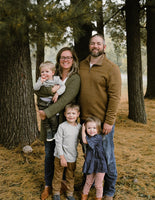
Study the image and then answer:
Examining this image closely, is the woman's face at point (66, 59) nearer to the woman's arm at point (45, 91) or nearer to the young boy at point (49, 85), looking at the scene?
the young boy at point (49, 85)

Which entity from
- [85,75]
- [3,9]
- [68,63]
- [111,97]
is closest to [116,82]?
[111,97]

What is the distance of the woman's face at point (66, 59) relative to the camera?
2391 mm

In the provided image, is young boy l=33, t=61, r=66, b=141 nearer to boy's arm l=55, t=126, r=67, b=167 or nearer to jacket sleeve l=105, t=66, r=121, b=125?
boy's arm l=55, t=126, r=67, b=167

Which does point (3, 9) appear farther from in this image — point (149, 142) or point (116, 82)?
point (149, 142)

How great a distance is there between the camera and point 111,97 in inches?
92.3

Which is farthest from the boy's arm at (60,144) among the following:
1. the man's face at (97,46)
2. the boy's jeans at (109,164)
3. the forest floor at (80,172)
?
the man's face at (97,46)

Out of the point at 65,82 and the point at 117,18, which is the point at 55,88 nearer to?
the point at 65,82

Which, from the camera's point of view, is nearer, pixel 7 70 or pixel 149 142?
pixel 7 70

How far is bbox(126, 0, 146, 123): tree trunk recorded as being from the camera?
597 cm

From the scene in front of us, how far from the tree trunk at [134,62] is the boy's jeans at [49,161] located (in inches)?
168

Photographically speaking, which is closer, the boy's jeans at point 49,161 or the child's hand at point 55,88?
the child's hand at point 55,88

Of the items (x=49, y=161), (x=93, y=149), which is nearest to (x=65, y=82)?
(x=93, y=149)

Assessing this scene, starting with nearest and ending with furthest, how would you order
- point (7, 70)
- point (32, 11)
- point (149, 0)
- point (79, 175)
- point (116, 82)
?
point (116, 82) < point (32, 11) < point (79, 175) < point (7, 70) < point (149, 0)

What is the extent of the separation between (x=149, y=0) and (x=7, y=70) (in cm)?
521
